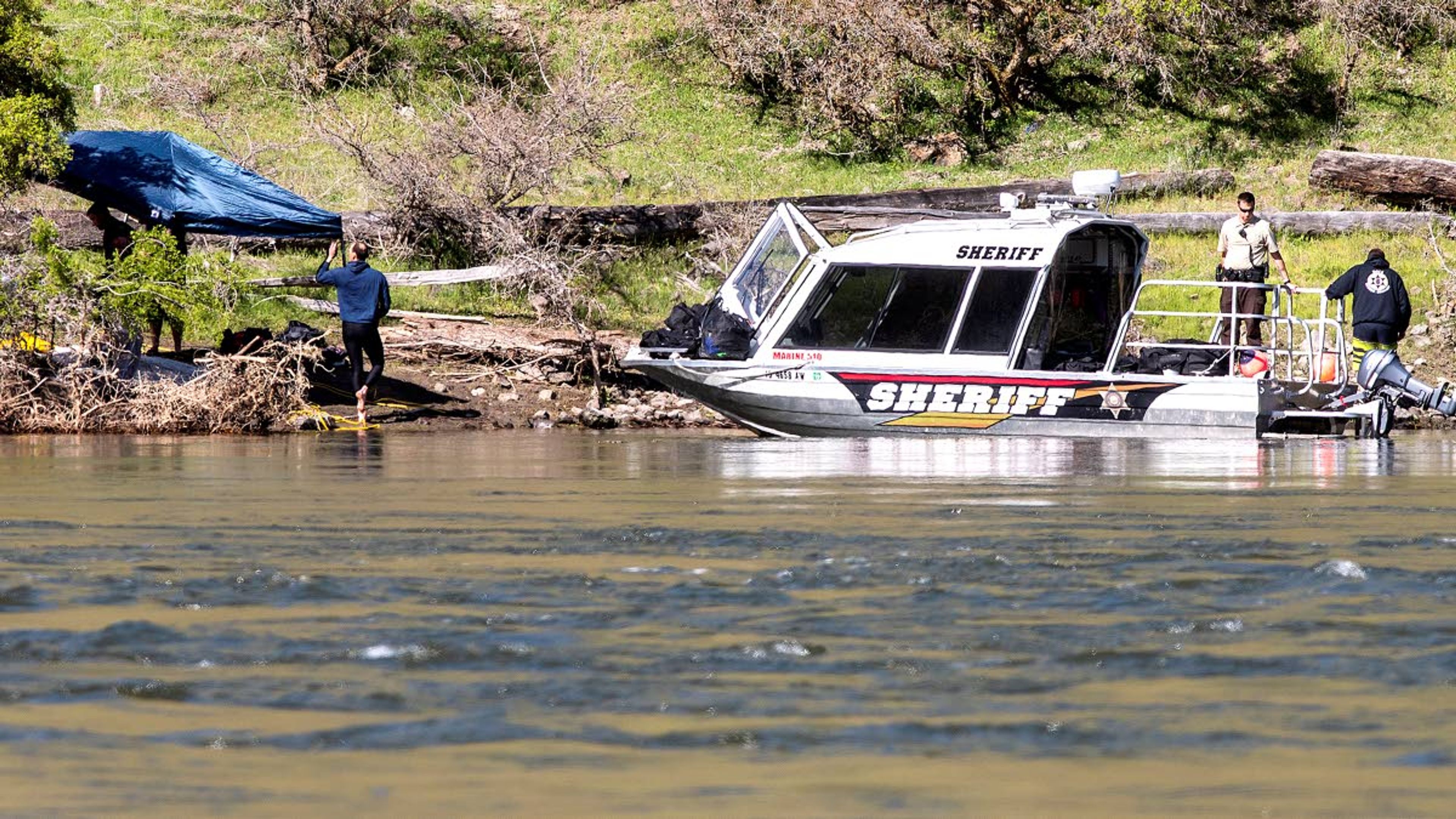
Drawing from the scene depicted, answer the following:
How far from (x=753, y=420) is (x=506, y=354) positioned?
15.4 ft

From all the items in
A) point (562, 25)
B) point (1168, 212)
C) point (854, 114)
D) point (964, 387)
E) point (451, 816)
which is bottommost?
point (451, 816)

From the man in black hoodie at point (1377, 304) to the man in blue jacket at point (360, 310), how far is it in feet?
28.3

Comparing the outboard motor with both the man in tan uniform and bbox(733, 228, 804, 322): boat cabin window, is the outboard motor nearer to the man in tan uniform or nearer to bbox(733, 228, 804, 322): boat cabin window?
the man in tan uniform

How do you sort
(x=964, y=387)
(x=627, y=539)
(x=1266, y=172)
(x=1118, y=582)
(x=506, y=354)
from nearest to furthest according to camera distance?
(x=1118, y=582), (x=627, y=539), (x=964, y=387), (x=506, y=354), (x=1266, y=172)

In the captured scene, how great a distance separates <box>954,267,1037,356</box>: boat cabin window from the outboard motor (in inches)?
115

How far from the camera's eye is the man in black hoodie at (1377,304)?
16.8 metres

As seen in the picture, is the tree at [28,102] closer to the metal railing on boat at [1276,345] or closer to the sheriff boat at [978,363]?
the sheriff boat at [978,363]

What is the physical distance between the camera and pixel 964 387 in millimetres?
16031

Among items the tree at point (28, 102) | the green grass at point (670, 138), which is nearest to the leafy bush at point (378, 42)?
the green grass at point (670, 138)

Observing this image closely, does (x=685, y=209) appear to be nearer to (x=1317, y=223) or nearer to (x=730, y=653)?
(x=1317, y=223)

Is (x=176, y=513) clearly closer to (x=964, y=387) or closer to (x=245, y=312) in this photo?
(x=964, y=387)

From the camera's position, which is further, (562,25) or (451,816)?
(562,25)

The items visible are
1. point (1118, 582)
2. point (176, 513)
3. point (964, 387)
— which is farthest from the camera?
point (964, 387)

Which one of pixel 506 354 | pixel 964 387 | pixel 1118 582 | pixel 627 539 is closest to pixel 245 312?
pixel 506 354
